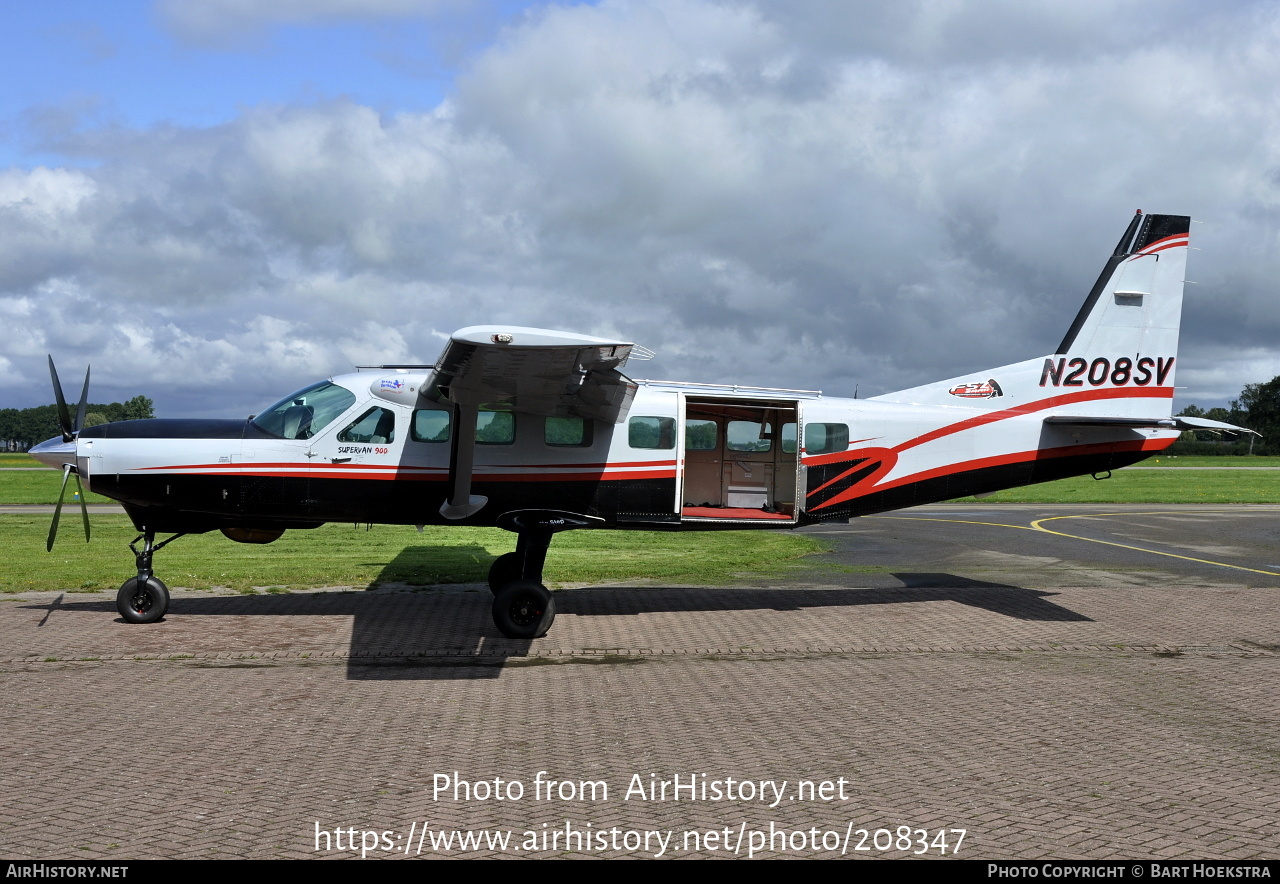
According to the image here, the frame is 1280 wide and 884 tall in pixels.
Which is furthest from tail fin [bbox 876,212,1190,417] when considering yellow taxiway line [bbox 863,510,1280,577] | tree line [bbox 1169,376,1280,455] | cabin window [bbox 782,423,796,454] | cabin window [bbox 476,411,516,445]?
tree line [bbox 1169,376,1280,455]

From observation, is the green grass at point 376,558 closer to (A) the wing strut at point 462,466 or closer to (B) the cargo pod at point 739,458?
(B) the cargo pod at point 739,458

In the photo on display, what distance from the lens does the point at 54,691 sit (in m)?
8.54

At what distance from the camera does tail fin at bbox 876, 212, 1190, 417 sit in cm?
1347

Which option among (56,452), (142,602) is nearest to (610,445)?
(142,602)

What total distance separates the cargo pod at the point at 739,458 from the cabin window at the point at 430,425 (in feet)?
11.6

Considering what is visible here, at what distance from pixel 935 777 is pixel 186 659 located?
7824mm

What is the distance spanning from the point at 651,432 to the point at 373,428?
3614mm

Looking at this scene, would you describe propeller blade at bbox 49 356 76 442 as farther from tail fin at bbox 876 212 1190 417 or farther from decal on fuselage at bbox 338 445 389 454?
tail fin at bbox 876 212 1190 417

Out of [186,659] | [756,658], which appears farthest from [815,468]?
[186,659]

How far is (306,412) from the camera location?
38.5ft

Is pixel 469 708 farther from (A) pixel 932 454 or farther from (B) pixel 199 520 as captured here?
(A) pixel 932 454

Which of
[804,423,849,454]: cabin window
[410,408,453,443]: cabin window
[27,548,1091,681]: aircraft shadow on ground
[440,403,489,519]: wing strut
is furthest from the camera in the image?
[804,423,849,454]: cabin window

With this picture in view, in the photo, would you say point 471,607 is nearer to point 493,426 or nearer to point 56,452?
point 493,426

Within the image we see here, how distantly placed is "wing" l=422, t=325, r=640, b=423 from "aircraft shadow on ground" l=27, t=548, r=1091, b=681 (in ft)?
9.39
